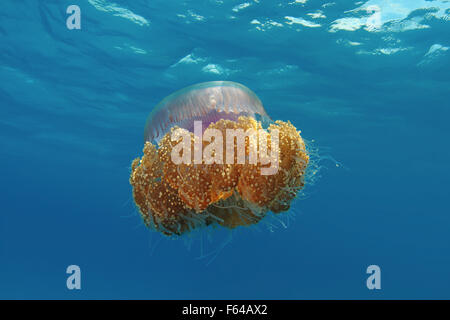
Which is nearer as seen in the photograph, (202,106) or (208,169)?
(208,169)

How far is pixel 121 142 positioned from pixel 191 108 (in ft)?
83.0

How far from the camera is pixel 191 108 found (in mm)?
2930

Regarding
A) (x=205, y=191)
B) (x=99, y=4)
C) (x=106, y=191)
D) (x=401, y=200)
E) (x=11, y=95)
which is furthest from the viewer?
(x=106, y=191)

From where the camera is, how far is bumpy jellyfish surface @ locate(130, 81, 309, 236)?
107 inches

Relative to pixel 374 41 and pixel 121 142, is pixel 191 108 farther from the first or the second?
pixel 121 142

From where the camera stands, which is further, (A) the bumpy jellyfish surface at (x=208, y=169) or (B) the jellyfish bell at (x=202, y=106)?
(B) the jellyfish bell at (x=202, y=106)

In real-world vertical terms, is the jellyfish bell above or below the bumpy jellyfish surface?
above

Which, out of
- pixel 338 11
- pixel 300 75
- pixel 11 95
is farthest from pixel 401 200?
pixel 11 95

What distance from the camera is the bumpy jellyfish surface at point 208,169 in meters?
2.71

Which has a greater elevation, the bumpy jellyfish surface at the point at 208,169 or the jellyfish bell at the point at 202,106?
the jellyfish bell at the point at 202,106

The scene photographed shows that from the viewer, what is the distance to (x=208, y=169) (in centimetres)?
271

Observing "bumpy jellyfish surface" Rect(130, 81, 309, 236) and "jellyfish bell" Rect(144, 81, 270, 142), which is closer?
"bumpy jellyfish surface" Rect(130, 81, 309, 236)

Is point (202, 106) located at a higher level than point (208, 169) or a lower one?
higher

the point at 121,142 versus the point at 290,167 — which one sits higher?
the point at 121,142
